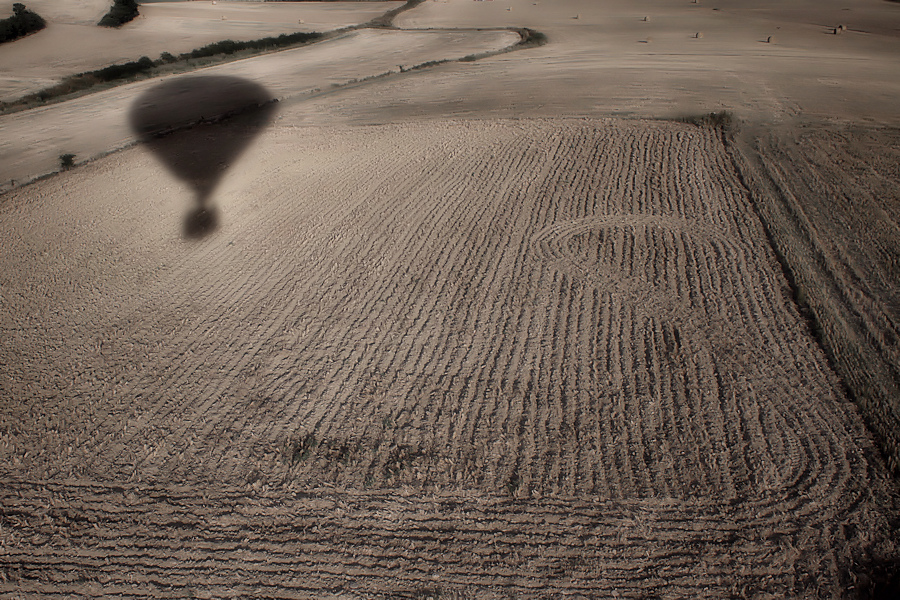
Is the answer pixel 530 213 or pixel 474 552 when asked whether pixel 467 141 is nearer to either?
pixel 530 213

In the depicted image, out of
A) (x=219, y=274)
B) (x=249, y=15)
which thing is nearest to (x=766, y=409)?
(x=219, y=274)

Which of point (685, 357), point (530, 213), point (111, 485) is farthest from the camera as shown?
point (530, 213)

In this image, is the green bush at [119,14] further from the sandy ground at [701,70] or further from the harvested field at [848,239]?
the harvested field at [848,239]

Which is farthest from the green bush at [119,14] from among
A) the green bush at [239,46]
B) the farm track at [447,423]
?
the farm track at [447,423]

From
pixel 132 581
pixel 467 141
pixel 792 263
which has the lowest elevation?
pixel 132 581

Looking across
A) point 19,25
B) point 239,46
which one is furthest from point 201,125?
point 19,25

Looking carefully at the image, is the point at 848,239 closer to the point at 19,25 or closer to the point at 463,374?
the point at 463,374

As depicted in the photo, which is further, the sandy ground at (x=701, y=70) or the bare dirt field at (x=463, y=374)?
the sandy ground at (x=701, y=70)
